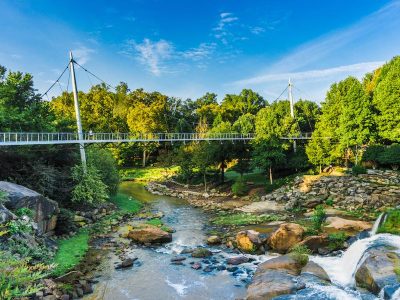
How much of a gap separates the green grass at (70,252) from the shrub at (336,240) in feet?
42.3

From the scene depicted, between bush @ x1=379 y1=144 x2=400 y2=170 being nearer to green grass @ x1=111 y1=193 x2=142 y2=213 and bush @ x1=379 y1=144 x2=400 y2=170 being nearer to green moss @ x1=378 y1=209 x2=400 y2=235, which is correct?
green moss @ x1=378 y1=209 x2=400 y2=235

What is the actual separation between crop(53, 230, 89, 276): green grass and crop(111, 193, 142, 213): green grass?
7.94 meters

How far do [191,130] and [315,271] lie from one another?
52.1 meters

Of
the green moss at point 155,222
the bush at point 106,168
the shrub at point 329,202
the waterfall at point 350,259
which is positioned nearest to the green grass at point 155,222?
the green moss at point 155,222

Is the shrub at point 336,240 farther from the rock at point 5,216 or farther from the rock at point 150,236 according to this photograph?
the rock at point 5,216

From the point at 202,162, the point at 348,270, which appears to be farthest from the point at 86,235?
the point at 202,162

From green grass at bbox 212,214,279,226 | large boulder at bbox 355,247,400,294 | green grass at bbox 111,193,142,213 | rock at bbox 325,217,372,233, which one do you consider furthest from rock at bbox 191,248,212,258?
green grass at bbox 111,193,142,213

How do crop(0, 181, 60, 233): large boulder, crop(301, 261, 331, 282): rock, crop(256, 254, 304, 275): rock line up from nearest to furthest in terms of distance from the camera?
crop(301, 261, 331, 282): rock
crop(256, 254, 304, 275): rock
crop(0, 181, 60, 233): large boulder

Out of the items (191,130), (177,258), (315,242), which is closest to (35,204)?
(177,258)

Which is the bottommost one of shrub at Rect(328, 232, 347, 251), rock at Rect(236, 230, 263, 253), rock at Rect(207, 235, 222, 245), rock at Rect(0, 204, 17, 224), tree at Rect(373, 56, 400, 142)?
rock at Rect(207, 235, 222, 245)

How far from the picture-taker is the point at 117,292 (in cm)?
1351

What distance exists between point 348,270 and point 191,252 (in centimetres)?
785

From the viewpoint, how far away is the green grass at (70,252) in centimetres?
1550

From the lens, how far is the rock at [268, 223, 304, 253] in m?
17.9
